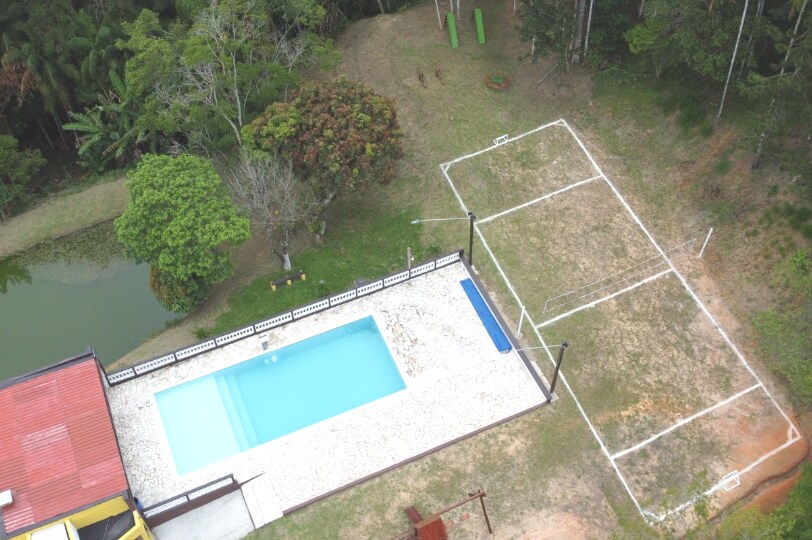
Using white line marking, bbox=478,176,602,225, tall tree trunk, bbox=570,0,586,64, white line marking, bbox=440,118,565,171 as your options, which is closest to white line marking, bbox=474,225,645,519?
white line marking, bbox=478,176,602,225

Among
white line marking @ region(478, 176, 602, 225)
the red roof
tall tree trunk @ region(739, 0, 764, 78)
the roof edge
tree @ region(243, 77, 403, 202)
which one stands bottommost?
white line marking @ region(478, 176, 602, 225)

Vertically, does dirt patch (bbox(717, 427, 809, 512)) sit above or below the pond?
below

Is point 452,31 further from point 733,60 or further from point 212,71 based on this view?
point 733,60

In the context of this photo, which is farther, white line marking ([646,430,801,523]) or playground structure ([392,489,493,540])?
white line marking ([646,430,801,523])

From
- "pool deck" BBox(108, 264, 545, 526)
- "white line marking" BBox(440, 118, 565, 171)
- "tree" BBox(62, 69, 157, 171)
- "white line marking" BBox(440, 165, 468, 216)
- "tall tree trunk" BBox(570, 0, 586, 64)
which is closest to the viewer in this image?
"pool deck" BBox(108, 264, 545, 526)

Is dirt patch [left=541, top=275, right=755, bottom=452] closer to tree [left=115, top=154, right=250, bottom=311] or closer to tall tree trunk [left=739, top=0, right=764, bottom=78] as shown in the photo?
tall tree trunk [left=739, top=0, right=764, bottom=78]

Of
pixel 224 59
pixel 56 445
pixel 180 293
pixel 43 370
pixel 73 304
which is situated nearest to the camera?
pixel 56 445

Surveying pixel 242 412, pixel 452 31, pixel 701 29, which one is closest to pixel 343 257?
pixel 242 412
